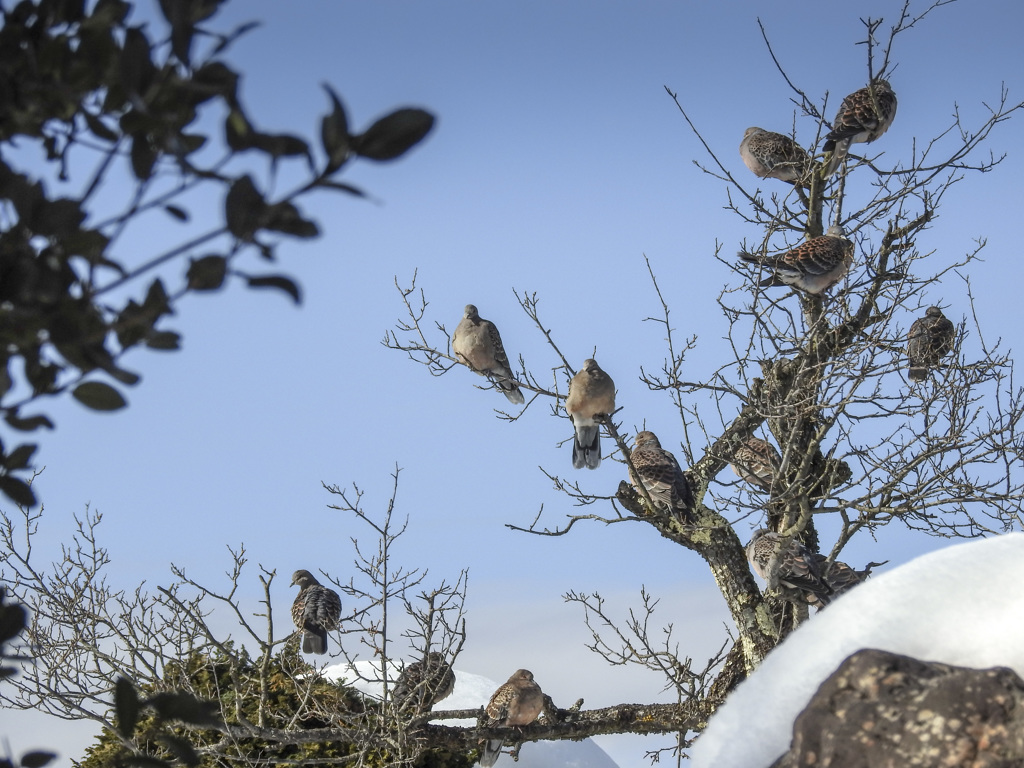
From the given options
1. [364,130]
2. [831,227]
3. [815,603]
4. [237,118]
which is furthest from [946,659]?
[831,227]

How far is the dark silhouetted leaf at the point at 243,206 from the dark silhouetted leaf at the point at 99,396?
0.35 meters

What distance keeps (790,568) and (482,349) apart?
2.97 meters

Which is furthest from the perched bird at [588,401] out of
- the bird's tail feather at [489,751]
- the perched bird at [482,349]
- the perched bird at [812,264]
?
the bird's tail feather at [489,751]

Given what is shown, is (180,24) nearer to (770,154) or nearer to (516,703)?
(516,703)

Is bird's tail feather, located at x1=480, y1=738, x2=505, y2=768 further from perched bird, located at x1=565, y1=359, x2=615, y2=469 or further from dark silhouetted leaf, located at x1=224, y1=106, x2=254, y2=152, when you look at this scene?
dark silhouetted leaf, located at x1=224, y1=106, x2=254, y2=152

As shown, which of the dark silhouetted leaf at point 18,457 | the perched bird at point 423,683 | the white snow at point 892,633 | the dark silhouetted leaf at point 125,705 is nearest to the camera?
the dark silhouetted leaf at point 125,705

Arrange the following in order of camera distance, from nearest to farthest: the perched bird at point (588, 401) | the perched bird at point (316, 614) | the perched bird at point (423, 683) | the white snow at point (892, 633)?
the white snow at point (892, 633)
the perched bird at point (423, 683)
the perched bird at point (588, 401)
the perched bird at point (316, 614)

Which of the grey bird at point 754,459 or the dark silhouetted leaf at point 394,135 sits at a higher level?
the grey bird at point 754,459

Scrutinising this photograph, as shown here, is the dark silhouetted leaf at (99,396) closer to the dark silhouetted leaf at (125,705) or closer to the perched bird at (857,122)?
the dark silhouetted leaf at (125,705)

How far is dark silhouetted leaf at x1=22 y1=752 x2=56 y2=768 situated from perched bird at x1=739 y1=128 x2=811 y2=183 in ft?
25.2

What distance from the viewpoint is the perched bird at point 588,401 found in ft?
23.2

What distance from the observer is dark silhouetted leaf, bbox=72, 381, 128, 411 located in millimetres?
1553

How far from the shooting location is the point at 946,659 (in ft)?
6.86

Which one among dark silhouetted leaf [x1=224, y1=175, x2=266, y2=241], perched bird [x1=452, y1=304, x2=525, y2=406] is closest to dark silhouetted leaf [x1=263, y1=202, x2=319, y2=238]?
dark silhouetted leaf [x1=224, y1=175, x2=266, y2=241]
